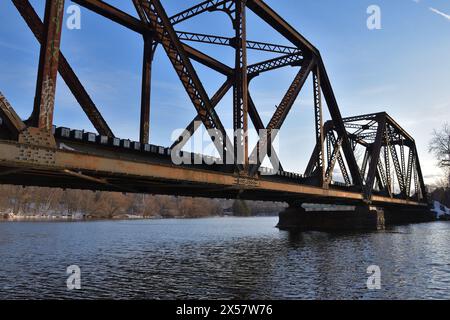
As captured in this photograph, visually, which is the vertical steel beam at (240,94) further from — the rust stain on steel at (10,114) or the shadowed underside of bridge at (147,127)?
the rust stain on steel at (10,114)

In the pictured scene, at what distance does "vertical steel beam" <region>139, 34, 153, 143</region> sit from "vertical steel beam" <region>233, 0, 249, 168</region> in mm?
5885

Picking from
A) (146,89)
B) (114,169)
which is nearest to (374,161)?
(146,89)

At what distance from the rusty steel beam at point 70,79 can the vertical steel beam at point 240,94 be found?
732cm

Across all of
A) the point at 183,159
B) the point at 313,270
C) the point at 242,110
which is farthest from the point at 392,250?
the point at 183,159

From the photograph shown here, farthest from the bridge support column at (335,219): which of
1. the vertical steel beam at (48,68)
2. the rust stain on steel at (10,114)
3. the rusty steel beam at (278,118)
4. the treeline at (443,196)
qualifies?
the treeline at (443,196)

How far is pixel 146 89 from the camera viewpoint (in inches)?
1031

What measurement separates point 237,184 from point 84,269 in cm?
972

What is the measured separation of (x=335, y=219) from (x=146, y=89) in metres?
38.7

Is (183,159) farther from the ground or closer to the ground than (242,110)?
closer to the ground

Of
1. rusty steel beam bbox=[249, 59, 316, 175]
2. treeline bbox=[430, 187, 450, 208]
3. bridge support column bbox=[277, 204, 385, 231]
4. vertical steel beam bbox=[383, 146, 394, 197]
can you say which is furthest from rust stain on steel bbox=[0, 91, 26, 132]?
treeline bbox=[430, 187, 450, 208]

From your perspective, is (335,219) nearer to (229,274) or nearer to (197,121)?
(197,121)

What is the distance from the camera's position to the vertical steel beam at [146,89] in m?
25.4
